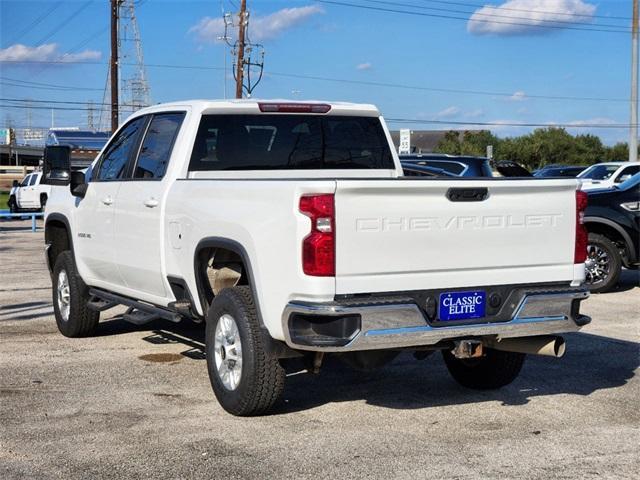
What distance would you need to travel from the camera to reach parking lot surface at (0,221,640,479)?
A: 505 centimetres

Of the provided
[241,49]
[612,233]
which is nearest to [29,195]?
[241,49]

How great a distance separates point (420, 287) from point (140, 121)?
11.2 feet

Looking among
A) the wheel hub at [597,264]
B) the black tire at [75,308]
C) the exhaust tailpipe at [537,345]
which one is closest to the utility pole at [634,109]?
the wheel hub at [597,264]

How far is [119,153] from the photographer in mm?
8062

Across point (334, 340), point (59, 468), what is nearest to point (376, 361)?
point (334, 340)

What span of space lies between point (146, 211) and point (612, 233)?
7411 mm

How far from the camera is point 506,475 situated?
489 centimetres

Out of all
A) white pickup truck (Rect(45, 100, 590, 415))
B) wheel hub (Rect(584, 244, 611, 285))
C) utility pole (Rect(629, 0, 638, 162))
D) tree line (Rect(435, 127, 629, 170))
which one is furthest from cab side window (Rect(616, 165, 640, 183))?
tree line (Rect(435, 127, 629, 170))

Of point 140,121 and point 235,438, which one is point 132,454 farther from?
point 140,121

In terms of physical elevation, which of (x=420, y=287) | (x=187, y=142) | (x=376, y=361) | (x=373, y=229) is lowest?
(x=376, y=361)

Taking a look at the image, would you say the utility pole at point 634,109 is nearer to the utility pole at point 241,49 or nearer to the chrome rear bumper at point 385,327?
the utility pole at point 241,49

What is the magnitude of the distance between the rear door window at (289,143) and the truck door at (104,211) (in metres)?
0.94

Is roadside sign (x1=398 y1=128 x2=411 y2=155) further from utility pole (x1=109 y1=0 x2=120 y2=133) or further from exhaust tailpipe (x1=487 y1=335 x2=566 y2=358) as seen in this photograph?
exhaust tailpipe (x1=487 y1=335 x2=566 y2=358)

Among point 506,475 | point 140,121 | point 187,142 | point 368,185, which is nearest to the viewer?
point 506,475
